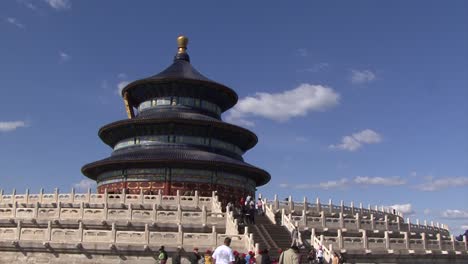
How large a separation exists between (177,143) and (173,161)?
4.33 metres

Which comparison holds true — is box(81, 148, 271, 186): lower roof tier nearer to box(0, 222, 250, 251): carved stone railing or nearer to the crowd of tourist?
box(0, 222, 250, 251): carved stone railing

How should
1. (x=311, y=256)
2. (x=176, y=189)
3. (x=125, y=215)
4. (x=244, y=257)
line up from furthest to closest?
(x=176, y=189) → (x=125, y=215) → (x=311, y=256) → (x=244, y=257)

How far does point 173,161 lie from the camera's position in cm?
4475

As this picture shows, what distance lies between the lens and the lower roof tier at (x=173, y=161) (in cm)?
4466

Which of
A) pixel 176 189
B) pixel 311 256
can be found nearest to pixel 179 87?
pixel 176 189

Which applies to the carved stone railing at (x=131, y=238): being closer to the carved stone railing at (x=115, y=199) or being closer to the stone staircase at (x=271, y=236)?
the stone staircase at (x=271, y=236)

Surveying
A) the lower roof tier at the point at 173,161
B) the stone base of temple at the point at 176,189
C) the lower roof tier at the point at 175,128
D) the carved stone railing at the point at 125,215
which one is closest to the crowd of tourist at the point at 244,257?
the carved stone railing at the point at 125,215

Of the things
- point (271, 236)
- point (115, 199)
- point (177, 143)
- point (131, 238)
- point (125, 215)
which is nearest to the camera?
point (131, 238)

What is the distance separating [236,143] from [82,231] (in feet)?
91.3

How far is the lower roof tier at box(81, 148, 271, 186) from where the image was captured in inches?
1758

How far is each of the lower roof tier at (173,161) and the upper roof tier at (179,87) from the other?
7.58 m

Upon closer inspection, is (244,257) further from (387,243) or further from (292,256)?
(387,243)

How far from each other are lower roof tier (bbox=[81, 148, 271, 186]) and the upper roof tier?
7577 millimetres

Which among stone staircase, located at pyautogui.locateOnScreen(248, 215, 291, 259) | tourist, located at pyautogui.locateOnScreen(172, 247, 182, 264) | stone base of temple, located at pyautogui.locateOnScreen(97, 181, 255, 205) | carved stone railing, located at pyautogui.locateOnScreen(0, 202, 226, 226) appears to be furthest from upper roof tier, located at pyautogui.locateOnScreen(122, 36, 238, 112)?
tourist, located at pyautogui.locateOnScreen(172, 247, 182, 264)
